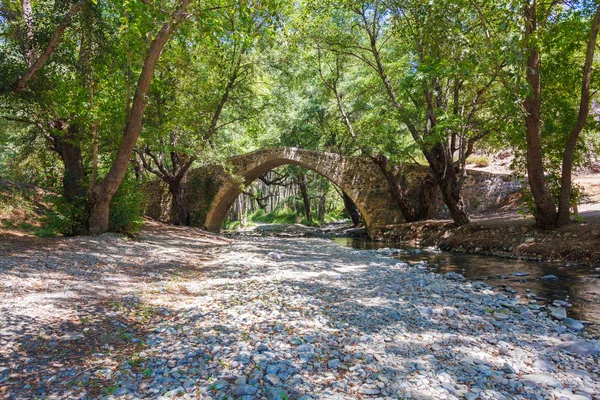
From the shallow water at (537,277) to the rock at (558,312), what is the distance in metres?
0.09

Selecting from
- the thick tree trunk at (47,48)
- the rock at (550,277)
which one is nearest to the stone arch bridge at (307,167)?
the thick tree trunk at (47,48)

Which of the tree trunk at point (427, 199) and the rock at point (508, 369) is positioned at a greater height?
the tree trunk at point (427, 199)

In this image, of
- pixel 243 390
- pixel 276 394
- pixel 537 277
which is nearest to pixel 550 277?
pixel 537 277

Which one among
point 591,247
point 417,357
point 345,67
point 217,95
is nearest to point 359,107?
point 345,67

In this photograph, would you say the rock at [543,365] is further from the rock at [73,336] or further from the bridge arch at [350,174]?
the bridge arch at [350,174]

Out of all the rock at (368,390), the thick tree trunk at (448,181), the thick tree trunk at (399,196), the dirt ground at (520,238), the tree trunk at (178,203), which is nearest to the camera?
the rock at (368,390)

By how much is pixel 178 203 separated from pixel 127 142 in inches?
332

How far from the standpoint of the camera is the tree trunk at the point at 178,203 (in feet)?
51.6

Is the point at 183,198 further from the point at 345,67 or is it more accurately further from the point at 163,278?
the point at 163,278

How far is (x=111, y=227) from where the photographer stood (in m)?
8.78

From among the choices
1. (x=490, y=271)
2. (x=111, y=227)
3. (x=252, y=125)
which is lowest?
(x=490, y=271)

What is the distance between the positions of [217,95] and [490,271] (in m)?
10.7

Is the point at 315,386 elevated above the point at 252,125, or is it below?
below

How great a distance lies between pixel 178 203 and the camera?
1599 cm
